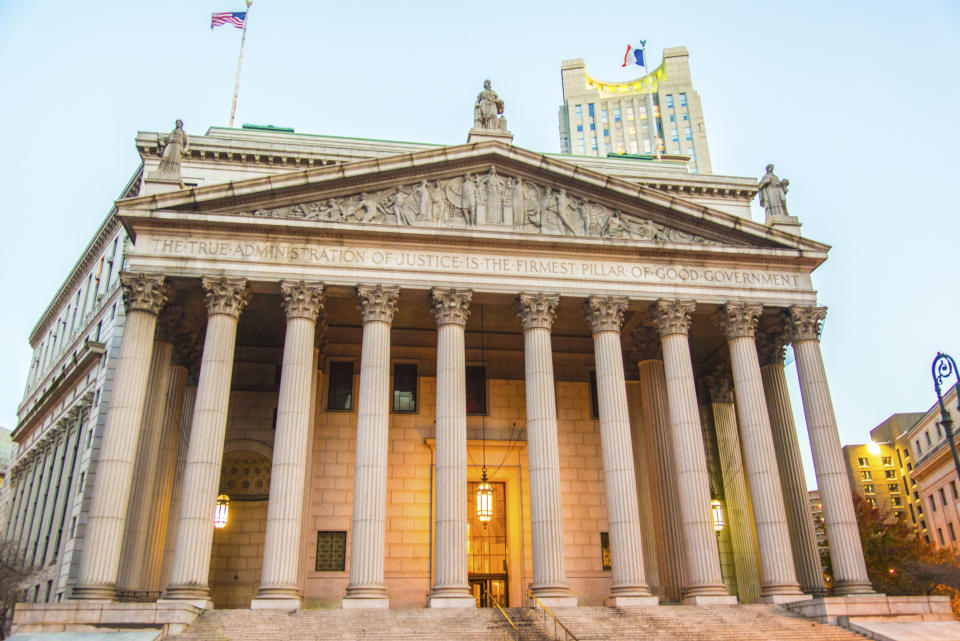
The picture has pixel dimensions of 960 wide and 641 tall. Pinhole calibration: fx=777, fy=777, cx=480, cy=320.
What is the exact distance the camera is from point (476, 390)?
1364 inches

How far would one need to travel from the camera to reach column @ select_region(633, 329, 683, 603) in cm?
2930

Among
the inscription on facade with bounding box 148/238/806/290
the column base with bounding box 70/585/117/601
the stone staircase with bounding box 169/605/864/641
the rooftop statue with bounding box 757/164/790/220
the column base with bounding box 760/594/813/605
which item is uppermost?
the rooftop statue with bounding box 757/164/790/220

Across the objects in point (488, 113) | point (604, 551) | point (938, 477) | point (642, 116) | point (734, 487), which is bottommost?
point (604, 551)

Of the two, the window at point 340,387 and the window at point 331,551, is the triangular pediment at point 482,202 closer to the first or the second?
the window at point 340,387

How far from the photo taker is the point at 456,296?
2717 cm

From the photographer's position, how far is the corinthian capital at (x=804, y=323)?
2914cm

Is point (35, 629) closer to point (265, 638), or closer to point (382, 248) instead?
point (265, 638)

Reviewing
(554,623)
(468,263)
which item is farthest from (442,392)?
(554,623)

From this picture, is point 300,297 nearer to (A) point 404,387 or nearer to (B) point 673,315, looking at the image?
(A) point 404,387

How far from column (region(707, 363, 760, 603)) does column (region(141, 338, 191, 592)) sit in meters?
22.5

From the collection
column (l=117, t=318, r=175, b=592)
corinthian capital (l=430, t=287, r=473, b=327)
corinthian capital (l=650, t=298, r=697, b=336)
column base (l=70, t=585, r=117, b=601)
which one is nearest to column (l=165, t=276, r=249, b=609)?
column base (l=70, t=585, r=117, b=601)

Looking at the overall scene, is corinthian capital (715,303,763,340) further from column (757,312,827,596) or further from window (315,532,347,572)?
window (315,532,347,572)

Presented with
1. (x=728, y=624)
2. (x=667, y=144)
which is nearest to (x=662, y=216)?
(x=728, y=624)

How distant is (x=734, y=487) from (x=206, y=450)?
2201 centimetres
